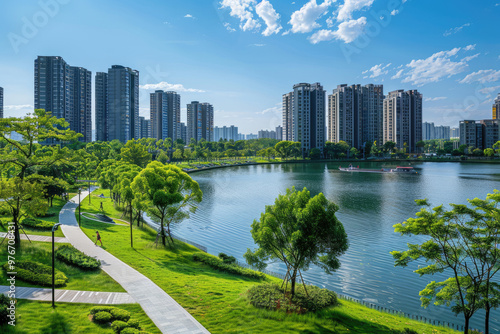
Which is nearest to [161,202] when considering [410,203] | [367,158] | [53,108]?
[410,203]

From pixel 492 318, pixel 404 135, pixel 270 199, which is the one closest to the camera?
pixel 492 318

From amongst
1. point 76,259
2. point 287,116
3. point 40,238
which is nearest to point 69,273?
point 76,259

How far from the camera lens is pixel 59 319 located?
11.6 metres

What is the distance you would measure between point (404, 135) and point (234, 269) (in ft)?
571

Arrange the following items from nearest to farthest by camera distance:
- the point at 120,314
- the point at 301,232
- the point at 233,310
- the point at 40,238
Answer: the point at 120,314 < the point at 233,310 < the point at 301,232 < the point at 40,238

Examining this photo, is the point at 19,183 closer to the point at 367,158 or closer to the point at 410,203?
the point at 410,203

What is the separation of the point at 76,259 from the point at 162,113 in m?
157

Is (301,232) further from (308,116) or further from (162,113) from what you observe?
(162,113)

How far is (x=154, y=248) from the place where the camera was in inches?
933

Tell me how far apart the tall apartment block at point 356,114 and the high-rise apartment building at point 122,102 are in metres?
101

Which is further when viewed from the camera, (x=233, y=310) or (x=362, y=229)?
(x=362, y=229)

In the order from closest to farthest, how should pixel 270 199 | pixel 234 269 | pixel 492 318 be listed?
pixel 492 318 < pixel 234 269 < pixel 270 199

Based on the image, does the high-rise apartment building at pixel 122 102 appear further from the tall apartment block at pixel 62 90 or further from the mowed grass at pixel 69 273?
the mowed grass at pixel 69 273

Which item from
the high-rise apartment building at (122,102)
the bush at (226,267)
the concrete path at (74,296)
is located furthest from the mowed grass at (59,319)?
the high-rise apartment building at (122,102)
